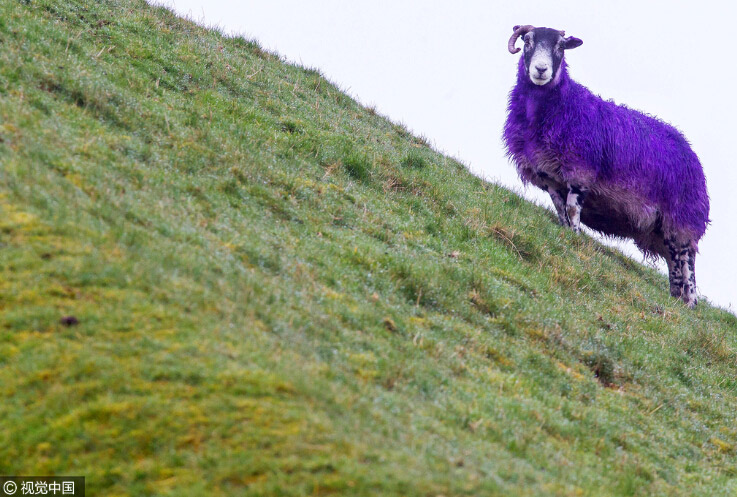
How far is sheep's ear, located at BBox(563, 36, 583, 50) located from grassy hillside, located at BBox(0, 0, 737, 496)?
163 inches

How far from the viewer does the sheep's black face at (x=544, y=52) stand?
52.0 ft

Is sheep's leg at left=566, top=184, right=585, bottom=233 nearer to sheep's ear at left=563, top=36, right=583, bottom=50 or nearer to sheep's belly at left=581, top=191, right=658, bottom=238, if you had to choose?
sheep's belly at left=581, top=191, right=658, bottom=238

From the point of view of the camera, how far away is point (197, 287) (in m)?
6.72

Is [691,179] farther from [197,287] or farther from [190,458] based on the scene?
[190,458]

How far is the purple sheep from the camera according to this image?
1600cm

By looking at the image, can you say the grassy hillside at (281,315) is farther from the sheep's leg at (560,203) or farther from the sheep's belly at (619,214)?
the sheep's belly at (619,214)

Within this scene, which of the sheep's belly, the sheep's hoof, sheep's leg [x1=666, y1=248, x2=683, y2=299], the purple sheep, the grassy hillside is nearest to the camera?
the grassy hillside

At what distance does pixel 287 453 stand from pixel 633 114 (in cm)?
1473

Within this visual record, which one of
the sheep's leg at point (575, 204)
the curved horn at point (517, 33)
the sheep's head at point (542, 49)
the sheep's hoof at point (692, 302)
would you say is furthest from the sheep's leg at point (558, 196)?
the sheep's hoof at point (692, 302)

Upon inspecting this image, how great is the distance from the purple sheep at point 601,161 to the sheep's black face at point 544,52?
0.07ft

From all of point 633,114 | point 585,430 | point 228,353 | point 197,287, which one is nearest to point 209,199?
point 197,287

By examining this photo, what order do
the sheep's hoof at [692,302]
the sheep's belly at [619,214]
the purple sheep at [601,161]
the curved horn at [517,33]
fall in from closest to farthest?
the purple sheep at [601,161]
the sheep's belly at [619,214]
the curved horn at [517,33]
the sheep's hoof at [692,302]

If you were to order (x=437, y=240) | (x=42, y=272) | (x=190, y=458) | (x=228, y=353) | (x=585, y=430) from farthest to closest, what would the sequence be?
(x=437, y=240) < (x=585, y=430) < (x=42, y=272) < (x=228, y=353) < (x=190, y=458)

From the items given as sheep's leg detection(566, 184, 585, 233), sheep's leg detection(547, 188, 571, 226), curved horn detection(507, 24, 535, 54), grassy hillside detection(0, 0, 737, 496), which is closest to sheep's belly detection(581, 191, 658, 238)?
sheep's leg detection(566, 184, 585, 233)
